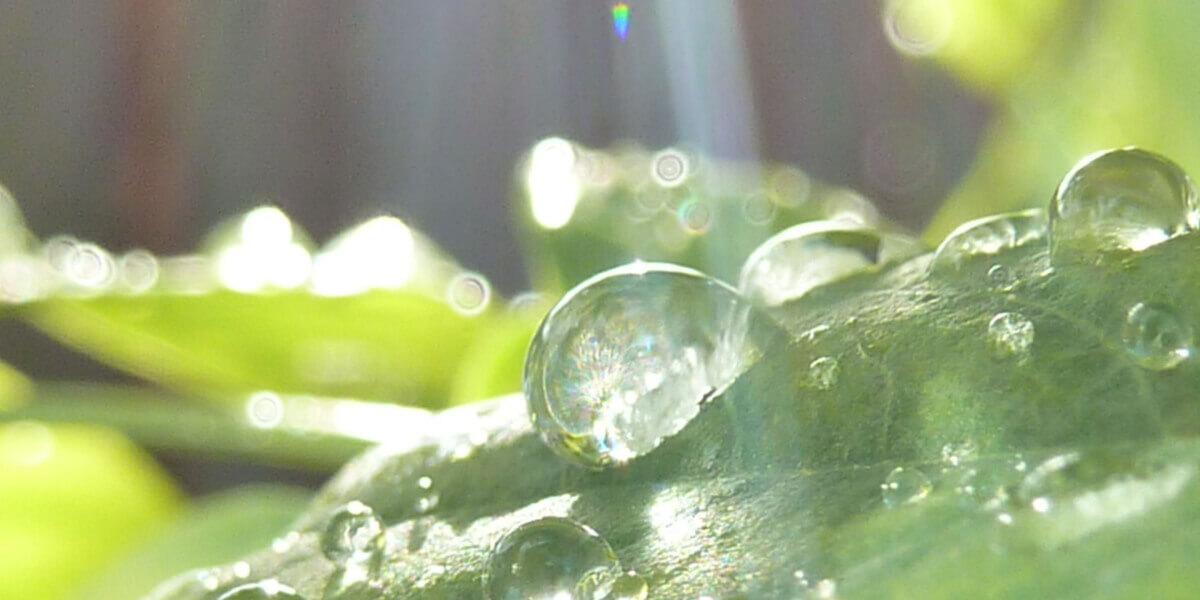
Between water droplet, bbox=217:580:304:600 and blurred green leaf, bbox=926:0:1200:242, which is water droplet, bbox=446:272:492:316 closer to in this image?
blurred green leaf, bbox=926:0:1200:242

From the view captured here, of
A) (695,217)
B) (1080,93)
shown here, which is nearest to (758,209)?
(695,217)

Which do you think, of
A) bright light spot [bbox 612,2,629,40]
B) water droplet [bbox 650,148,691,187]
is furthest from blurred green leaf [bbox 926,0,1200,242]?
bright light spot [bbox 612,2,629,40]

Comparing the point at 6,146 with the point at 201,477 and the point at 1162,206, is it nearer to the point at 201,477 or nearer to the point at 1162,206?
the point at 201,477

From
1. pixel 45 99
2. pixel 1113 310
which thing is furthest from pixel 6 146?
pixel 1113 310

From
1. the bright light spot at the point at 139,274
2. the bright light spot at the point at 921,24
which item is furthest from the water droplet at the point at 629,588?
the bright light spot at the point at 921,24

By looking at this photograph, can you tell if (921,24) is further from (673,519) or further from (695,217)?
(673,519)

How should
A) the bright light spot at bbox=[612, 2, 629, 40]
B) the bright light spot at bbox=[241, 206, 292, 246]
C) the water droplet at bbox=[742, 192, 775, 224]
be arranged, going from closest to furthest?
the water droplet at bbox=[742, 192, 775, 224], the bright light spot at bbox=[241, 206, 292, 246], the bright light spot at bbox=[612, 2, 629, 40]
